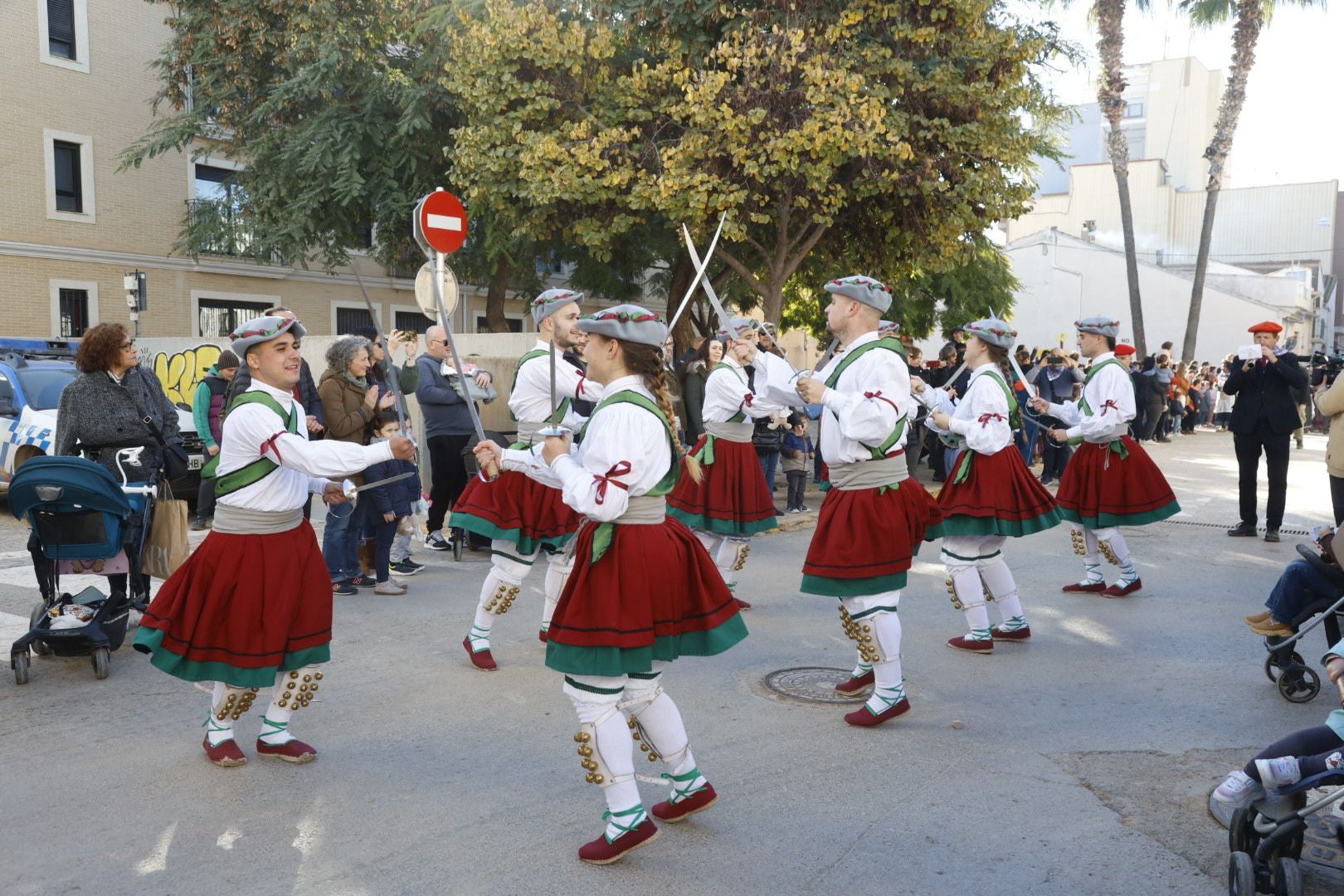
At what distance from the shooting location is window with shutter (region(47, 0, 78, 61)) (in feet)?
76.4

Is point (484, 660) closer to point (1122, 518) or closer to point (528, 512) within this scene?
point (528, 512)

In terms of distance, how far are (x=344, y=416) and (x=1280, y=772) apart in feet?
21.8

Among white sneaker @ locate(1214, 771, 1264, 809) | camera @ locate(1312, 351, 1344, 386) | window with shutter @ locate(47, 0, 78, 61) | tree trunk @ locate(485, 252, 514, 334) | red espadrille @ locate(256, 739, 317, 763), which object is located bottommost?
red espadrille @ locate(256, 739, 317, 763)

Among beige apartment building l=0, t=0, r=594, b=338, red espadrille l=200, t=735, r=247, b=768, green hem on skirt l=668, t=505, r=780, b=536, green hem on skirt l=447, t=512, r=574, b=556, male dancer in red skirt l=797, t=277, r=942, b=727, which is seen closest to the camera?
red espadrille l=200, t=735, r=247, b=768

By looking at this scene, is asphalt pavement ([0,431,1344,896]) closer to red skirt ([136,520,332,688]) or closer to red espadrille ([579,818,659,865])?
red espadrille ([579,818,659,865])

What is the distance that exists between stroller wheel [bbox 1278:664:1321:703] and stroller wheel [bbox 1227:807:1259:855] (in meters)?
2.52

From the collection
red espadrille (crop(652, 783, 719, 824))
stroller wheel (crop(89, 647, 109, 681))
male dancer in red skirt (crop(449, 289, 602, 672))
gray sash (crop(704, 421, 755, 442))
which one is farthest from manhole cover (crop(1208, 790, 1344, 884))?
stroller wheel (crop(89, 647, 109, 681))

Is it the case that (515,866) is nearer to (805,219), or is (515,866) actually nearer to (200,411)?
(200,411)

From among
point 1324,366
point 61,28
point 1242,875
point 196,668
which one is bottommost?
point 1242,875

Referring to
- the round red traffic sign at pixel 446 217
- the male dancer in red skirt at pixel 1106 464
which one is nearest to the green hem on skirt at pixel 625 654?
the male dancer in red skirt at pixel 1106 464

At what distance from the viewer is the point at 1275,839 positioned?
3.40 metres

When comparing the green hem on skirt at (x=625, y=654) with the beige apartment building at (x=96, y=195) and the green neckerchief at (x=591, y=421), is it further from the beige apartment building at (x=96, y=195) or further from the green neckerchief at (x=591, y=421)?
the beige apartment building at (x=96, y=195)

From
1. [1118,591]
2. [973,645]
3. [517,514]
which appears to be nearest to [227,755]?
[517,514]

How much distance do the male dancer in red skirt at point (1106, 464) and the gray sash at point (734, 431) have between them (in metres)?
2.11
